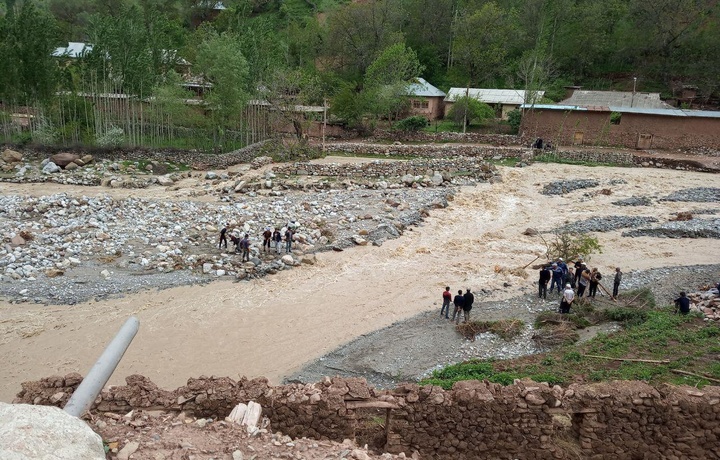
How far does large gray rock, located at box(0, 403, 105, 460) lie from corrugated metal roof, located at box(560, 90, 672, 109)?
157ft

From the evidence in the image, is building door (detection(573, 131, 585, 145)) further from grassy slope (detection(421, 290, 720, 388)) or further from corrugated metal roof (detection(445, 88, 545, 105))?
grassy slope (detection(421, 290, 720, 388))

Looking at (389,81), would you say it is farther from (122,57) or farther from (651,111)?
(122,57)

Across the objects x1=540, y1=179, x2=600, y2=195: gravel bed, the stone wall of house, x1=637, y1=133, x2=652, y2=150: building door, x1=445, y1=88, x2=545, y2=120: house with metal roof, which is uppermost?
x1=445, y1=88, x2=545, y2=120: house with metal roof

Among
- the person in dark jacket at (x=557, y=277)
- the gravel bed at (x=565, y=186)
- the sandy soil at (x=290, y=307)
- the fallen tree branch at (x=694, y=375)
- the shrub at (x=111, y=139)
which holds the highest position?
the shrub at (x=111, y=139)

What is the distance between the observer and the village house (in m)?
41.2

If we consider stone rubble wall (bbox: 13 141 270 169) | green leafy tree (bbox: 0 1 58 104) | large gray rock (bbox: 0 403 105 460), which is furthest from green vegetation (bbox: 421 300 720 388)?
green leafy tree (bbox: 0 1 58 104)

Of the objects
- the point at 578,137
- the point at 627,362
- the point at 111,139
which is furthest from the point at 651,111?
the point at 111,139

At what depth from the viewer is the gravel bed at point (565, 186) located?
31375 mm

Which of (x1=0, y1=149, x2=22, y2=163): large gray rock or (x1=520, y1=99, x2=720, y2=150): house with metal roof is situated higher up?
(x1=520, y1=99, x2=720, y2=150): house with metal roof

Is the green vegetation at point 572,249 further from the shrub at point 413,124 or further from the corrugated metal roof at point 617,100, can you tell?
the corrugated metal roof at point 617,100

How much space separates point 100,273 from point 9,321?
10.8 feet

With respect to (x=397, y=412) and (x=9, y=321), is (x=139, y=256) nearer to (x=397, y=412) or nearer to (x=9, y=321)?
(x=9, y=321)

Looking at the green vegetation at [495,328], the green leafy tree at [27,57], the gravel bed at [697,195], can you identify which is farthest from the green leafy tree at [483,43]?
the green vegetation at [495,328]

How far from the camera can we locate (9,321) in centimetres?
1507
